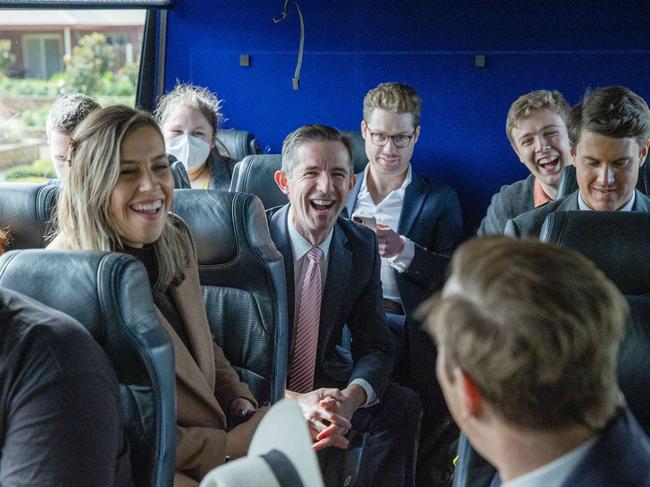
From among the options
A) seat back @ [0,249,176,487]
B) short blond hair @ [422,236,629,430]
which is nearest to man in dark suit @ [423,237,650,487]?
short blond hair @ [422,236,629,430]

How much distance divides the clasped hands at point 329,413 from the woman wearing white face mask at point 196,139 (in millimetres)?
1846

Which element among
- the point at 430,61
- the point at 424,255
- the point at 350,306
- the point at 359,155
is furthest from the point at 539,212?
the point at 430,61

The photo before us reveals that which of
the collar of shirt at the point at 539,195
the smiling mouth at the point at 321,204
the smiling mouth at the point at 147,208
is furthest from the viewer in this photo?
the collar of shirt at the point at 539,195

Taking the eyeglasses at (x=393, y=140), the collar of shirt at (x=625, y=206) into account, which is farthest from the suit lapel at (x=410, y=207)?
the collar of shirt at (x=625, y=206)

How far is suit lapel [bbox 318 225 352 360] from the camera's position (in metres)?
2.85

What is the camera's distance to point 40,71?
5.18 m

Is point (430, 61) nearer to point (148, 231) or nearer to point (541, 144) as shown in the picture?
point (541, 144)

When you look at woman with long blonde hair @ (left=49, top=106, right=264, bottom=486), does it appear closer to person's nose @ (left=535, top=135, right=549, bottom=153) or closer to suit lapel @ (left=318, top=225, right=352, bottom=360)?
suit lapel @ (left=318, top=225, right=352, bottom=360)

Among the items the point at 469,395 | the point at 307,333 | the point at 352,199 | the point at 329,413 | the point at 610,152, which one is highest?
the point at 610,152

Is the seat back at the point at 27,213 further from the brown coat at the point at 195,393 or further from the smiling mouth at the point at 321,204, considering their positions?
the smiling mouth at the point at 321,204

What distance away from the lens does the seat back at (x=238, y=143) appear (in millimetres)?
5395

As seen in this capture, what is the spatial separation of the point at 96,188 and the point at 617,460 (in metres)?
1.55

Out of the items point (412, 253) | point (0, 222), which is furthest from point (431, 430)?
point (0, 222)

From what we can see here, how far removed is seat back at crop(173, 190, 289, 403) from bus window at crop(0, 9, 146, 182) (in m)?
2.53
